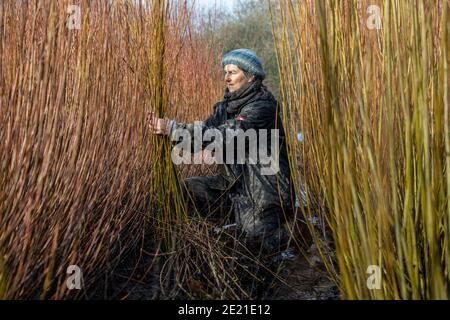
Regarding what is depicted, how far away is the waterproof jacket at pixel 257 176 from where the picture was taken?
2166 mm

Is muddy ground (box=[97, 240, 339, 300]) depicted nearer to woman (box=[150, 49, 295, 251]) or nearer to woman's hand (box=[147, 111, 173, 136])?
woman (box=[150, 49, 295, 251])

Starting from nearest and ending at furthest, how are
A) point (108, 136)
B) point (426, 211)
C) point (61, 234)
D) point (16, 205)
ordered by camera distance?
point (426, 211)
point (16, 205)
point (61, 234)
point (108, 136)

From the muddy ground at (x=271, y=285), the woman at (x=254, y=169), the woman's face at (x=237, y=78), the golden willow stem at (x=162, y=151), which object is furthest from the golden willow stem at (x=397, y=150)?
the woman's face at (x=237, y=78)

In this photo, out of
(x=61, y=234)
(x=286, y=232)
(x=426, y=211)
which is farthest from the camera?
(x=286, y=232)

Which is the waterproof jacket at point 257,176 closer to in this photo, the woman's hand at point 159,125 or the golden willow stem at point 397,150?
the woman's hand at point 159,125

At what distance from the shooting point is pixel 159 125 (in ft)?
5.68

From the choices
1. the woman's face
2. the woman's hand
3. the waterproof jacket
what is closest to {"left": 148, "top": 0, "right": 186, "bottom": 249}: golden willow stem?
the woman's hand

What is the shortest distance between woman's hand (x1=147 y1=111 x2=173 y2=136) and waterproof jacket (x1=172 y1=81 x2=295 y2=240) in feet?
1.40

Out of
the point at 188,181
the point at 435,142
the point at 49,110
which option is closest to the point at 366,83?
the point at 435,142

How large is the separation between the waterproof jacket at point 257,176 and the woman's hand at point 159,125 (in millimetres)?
427

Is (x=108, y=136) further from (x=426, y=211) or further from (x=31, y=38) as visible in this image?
(x=426, y=211)

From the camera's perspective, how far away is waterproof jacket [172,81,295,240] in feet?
7.11

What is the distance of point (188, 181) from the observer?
252cm
